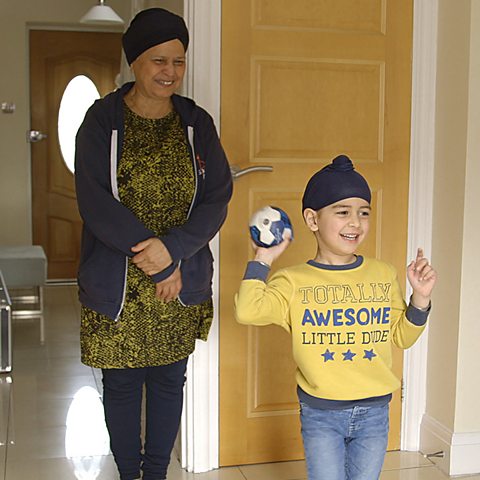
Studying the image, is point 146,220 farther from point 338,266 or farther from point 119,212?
point 338,266

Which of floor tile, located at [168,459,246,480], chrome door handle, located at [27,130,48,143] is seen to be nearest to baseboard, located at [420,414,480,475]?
floor tile, located at [168,459,246,480]

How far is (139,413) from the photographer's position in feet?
8.36

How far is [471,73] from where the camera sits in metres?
2.86

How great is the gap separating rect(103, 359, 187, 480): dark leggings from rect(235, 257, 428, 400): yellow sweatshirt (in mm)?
542

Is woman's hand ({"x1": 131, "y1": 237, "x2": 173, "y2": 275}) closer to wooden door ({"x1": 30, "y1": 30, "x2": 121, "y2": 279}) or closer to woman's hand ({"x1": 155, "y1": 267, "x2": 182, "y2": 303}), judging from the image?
woman's hand ({"x1": 155, "y1": 267, "x2": 182, "y2": 303})

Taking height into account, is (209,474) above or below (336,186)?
below

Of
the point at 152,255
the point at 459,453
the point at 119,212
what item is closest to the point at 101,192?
the point at 119,212

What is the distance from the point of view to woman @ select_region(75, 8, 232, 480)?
231 cm

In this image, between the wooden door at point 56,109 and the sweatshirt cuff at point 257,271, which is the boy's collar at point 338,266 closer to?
the sweatshirt cuff at point 257,271

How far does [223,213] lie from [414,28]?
3.78ft

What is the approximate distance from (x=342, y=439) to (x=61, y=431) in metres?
1.68

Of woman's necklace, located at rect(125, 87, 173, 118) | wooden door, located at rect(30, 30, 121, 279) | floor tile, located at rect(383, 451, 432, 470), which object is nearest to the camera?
woman's necklace, located at rect(125, 87, 173, 118)

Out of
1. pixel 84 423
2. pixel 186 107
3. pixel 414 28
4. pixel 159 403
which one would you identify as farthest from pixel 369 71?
pixel 84 423

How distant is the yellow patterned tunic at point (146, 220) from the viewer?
7.77 ft
